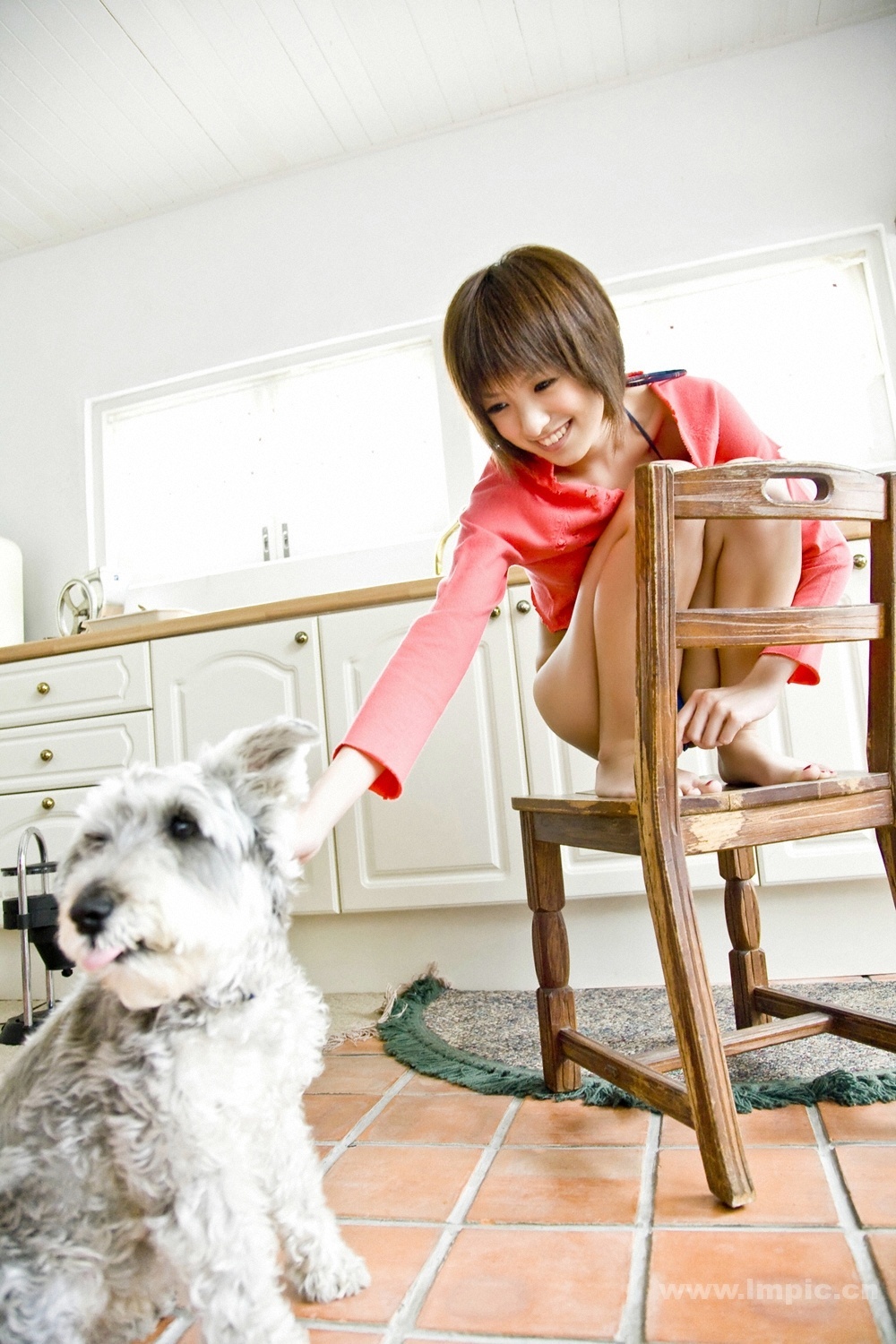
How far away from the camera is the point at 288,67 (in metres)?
2.89

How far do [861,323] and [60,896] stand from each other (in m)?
2.98

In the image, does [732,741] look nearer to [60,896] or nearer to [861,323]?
[60,896]

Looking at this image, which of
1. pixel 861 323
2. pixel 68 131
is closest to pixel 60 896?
pixel 861 323

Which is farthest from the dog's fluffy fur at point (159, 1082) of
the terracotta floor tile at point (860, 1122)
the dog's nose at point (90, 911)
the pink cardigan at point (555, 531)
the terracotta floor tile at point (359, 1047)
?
the terracotta floor tile at point (359, 1047)

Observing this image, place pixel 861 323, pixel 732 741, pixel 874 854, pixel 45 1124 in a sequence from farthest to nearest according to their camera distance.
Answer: pixel 861 323 < pixel 874 854 < pixel 732 741 < pixel 45 1124

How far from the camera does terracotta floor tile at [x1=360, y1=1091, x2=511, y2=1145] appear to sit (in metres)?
1.38

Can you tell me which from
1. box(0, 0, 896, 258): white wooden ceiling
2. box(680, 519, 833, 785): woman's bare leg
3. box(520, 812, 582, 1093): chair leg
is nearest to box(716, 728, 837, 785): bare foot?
box(680, 519, 833, 785): woman's bare leg

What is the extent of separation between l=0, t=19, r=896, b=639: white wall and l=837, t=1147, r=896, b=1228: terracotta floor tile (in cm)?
241

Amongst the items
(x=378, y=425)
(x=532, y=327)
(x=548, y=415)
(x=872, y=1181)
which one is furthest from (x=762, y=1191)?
(x=378, y=425)

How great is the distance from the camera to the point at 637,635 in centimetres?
109

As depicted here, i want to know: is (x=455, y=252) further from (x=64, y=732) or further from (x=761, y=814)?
(x=761, y=814)

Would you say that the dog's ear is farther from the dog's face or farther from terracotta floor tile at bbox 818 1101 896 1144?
terracotta floor tile at bbox 818 1101 896 1144

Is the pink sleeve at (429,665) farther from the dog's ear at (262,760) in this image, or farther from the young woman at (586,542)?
the dog's ear at (262,760)

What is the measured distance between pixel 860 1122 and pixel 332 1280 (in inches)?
31.0
